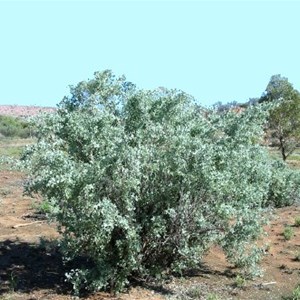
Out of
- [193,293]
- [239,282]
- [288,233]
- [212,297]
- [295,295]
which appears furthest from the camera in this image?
[288,233]

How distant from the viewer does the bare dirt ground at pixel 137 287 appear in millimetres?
8617

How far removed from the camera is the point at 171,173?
793cm

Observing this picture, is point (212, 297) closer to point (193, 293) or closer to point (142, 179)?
point (193, 293)

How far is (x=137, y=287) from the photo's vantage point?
881 centimetres

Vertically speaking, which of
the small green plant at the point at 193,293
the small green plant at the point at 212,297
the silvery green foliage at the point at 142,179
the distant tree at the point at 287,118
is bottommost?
the small green plant at the point at 193,293

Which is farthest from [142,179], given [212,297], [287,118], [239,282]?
[287,118]

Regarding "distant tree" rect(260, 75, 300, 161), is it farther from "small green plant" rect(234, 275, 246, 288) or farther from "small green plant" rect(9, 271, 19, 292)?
"small green plant" rect(9, 271, 19, 292)

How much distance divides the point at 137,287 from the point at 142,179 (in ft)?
5.99

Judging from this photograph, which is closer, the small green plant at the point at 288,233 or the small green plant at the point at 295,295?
the small green plant at the point at 295,295

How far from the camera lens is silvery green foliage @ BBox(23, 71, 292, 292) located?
763 cm

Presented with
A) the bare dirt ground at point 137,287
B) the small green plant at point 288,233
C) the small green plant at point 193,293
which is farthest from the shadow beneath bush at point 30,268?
the small green plant at point 288,233

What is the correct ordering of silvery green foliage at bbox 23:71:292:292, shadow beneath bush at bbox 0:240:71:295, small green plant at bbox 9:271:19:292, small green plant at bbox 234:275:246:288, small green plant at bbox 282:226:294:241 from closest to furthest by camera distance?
silvery green foliage at bbox 23:71:292:292 → small green plant at bbox 9:271:19:292 → shadow beneath bush at bbox 0:240:71:295 → small green plant at bbox 234:275:246:288 → small green plant at bbox 282:226:294:241

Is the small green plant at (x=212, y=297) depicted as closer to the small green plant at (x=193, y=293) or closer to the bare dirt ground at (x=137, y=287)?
the bare dirt ground at (x=137, y=287)

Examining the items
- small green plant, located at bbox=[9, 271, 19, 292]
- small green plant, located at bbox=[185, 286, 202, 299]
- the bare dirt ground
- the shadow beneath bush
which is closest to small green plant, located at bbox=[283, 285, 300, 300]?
the bare dirt ground
